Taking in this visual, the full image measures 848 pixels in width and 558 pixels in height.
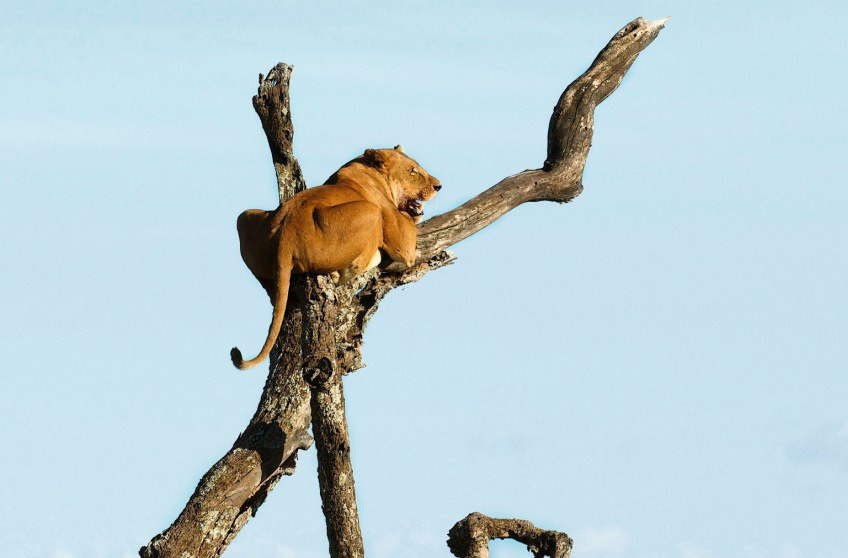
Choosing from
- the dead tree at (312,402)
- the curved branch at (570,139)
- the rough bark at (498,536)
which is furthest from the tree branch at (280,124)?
the rough bark at (498,536)

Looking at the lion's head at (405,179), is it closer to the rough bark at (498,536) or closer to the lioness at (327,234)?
the lioness at (327,234)

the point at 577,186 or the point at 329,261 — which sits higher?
the point at 577,186

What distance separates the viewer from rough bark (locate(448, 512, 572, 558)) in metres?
9.48

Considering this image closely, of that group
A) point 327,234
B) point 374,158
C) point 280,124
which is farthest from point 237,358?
point 280,124

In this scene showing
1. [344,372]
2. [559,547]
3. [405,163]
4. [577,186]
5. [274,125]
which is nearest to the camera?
[559,547]

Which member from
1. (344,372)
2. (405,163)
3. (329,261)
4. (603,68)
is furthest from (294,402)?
(603,68)

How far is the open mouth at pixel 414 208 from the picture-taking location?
11.1m

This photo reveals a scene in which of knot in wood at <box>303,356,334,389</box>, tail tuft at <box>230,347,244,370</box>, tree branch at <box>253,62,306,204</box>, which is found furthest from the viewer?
tree branch at <box>253,62,306,204</box>

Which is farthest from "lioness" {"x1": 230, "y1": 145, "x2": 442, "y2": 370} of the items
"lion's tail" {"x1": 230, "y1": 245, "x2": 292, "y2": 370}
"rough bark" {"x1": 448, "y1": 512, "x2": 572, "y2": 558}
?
"rough bark" {"x1": 448, "y1": 512, "x2": 572, "y2": 558}

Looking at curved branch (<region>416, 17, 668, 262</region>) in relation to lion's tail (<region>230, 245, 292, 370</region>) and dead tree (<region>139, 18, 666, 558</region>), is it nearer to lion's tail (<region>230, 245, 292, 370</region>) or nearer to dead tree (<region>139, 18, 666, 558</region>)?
dead tree (<region>139, 18, 666, 558</region>)

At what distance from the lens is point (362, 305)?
10.8 metres

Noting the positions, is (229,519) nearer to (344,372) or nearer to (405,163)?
(344,372)

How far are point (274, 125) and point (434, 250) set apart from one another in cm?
174

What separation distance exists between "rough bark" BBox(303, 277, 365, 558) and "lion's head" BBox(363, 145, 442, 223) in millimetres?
1498
